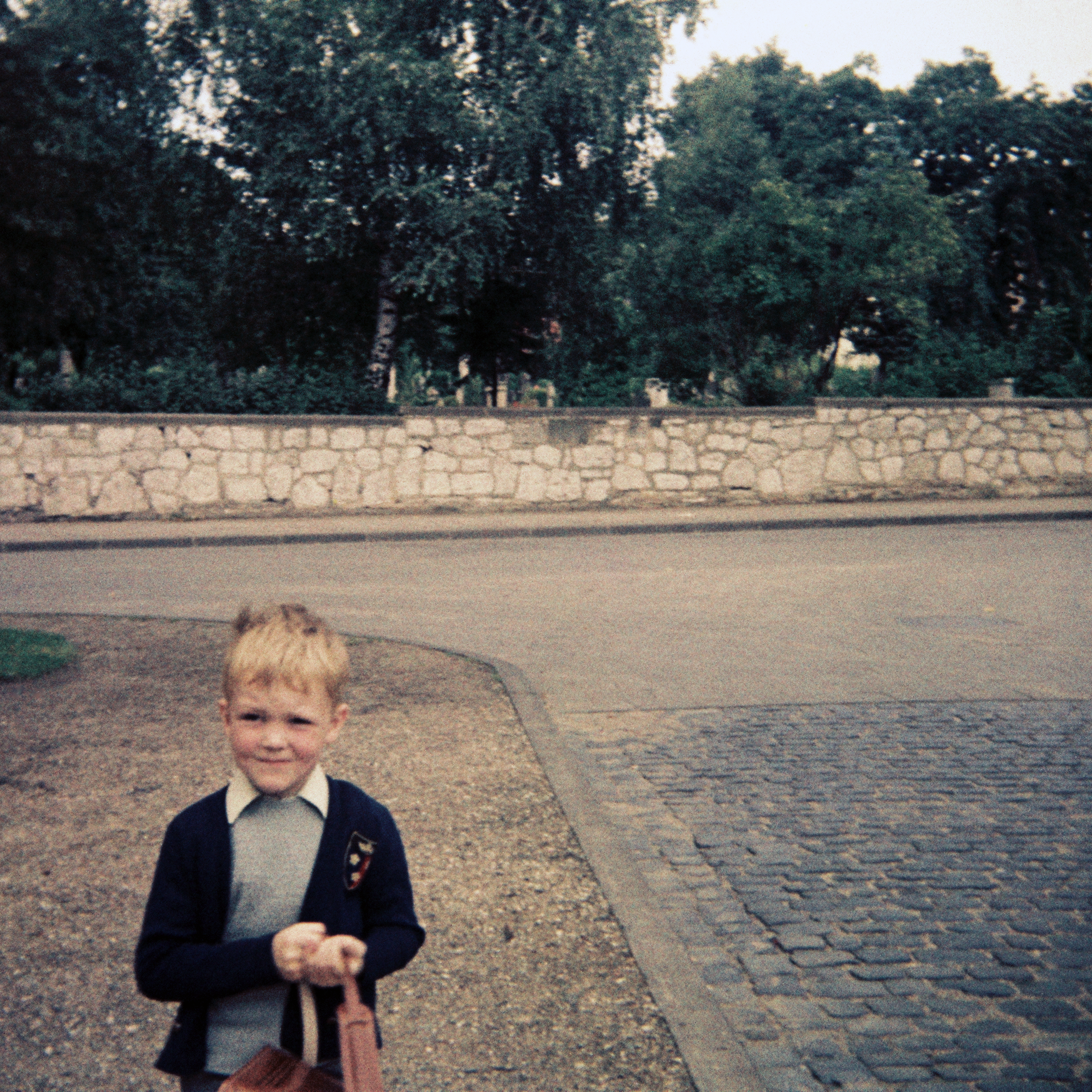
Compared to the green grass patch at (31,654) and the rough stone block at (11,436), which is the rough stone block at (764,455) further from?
the green grass patch at (31,654)

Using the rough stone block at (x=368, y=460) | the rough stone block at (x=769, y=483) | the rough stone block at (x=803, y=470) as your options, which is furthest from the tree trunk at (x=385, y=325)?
the rough stone block at (x=803, y=470)

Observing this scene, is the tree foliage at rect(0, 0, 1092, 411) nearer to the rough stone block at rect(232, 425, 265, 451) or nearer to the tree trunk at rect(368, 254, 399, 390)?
the tree trunk at rect(368, 254, 399, 390)

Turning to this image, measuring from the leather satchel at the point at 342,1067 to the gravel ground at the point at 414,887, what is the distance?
1.33 metres

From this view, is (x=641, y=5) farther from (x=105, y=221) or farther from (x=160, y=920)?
(x=160, y=920)

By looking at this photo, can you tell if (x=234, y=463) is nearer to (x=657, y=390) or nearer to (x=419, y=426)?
(x=419, y=426)

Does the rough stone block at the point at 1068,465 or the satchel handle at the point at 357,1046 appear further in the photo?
the rough stone block at the point at 1068,465

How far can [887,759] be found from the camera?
20.3 ft

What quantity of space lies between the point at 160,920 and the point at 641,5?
958 inches

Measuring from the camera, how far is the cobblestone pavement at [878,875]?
340 cm

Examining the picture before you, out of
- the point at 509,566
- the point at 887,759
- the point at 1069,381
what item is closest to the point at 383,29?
the point at 509,566

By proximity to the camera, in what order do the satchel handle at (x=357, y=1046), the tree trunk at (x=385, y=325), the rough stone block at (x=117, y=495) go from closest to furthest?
the satchel handle at (x=357, y=1046), the rough stone block at (x=117, y=495), the tree trunk at (x=385, y=325)

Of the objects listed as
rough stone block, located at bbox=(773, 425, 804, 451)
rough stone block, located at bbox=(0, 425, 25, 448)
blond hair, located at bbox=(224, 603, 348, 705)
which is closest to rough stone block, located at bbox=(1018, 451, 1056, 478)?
rough stone block, located at bbox=(773, 425, 804, 451)

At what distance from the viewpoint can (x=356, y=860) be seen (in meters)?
2.07

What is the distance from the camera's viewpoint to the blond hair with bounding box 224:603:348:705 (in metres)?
2.05
